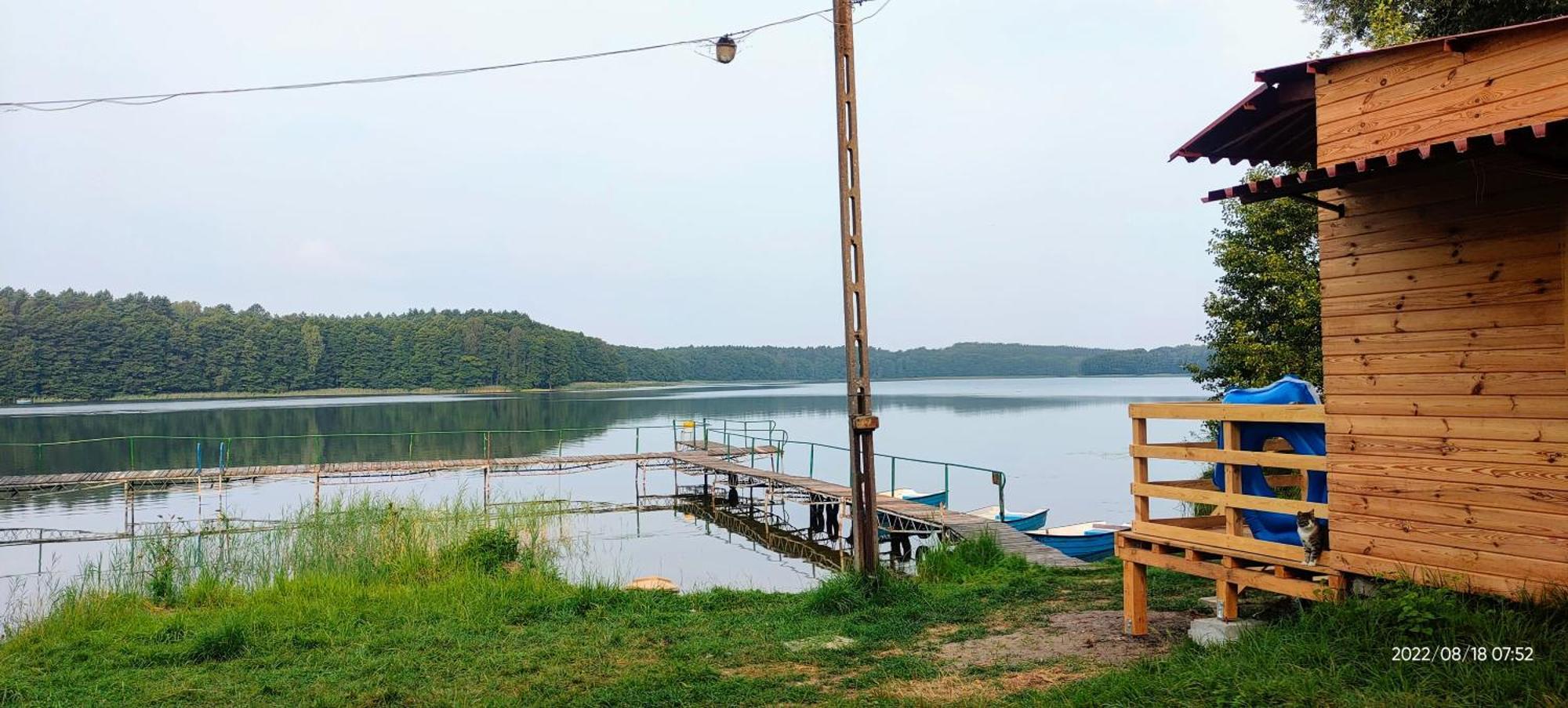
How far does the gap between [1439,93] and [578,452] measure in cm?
3550

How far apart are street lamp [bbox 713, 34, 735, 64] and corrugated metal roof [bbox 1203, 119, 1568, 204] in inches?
218

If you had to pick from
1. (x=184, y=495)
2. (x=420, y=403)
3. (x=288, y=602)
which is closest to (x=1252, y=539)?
(x=288, y=602)

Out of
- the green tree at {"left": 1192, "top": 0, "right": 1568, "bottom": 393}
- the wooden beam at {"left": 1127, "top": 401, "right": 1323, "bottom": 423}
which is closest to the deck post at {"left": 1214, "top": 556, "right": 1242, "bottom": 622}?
the wooden beam at {"left": 1127, "top": 401, "right": 1323, "bottom": 423}

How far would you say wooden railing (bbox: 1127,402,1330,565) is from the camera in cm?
558

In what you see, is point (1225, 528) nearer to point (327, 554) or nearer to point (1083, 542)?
point (1083, 542)

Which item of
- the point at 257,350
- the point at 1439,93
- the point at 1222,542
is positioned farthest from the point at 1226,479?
the point at 257,350

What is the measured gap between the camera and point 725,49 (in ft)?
31.6

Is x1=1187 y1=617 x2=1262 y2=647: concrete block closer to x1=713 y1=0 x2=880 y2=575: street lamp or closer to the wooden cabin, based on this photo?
the wooden cabin

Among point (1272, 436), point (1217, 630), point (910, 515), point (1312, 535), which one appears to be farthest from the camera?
point (910, 515)

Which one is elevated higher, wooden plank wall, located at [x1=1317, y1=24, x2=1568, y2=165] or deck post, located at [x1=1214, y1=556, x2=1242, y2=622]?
wooden plank wall, located at [x1=1317, y1=24, x2=1568, y2=165]

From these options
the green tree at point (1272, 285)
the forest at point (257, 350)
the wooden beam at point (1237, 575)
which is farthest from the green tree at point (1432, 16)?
the forest at point (257, 350)

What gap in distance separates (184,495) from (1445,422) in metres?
31.1

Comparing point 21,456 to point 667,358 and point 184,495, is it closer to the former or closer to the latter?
point 184,495

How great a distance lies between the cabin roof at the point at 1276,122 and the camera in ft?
17.7
